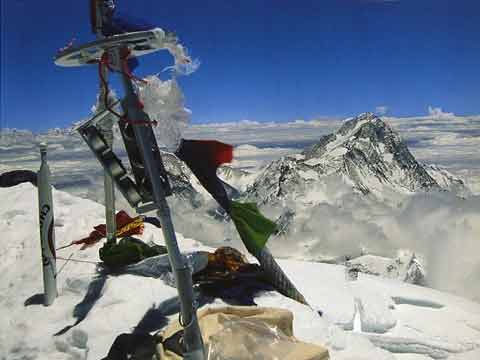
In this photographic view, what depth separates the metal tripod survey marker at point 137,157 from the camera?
3.63 metres

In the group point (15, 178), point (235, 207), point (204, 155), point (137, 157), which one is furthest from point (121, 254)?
point (15, 178)

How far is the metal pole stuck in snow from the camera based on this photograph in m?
5.87

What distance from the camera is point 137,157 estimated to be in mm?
3818

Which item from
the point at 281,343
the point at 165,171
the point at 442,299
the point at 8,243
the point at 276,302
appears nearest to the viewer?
the point at 165,171

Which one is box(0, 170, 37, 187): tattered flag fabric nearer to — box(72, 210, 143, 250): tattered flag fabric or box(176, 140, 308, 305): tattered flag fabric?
box(72, 210, 143, 250): tattered flag fabric

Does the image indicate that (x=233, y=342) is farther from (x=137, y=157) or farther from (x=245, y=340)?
(x=137, y=157)

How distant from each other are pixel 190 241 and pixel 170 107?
5.60 metres

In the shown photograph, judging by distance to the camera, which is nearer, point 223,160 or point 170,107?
point 170,107

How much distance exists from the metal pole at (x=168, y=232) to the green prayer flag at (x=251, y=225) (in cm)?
263

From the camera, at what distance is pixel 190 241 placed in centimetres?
935

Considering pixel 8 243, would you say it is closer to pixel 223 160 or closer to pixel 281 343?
pixel 223 160

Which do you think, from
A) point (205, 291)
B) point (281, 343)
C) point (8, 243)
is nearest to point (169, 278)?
point (205, 291)

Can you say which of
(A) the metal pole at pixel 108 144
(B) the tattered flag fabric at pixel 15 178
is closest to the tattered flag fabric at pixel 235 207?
(A) the metal pole at pixel 108 144

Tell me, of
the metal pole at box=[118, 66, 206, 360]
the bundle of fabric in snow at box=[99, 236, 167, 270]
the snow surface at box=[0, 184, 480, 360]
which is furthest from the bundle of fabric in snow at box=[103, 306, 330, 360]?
the bundle of fabric in snow at box=[99, 236, 167, 270]
